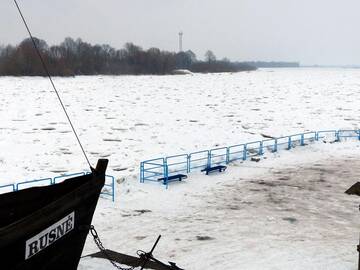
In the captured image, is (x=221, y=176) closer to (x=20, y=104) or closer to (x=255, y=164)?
(x=255, y=164)

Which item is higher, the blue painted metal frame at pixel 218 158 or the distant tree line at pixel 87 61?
the distant tree line at pixel 87 61

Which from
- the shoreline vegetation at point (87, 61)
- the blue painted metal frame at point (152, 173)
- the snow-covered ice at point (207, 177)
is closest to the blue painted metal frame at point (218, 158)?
the snow-covered ice at point (207, 177)

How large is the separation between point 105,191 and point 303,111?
3161 centimetres

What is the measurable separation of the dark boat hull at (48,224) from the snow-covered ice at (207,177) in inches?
120

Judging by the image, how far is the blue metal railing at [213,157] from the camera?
67.7 ft

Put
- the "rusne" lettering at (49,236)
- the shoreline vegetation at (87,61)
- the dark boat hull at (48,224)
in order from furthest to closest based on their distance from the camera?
the shoreline vegetation at (87,61), the "rusne" lettering at (49,236), the dark boat hull at (48,224)

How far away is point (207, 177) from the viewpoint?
20750 mm

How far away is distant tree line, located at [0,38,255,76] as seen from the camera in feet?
295

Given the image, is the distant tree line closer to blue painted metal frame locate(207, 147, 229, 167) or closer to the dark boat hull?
blue painted metal frame locate(207, 147, 229, 167)

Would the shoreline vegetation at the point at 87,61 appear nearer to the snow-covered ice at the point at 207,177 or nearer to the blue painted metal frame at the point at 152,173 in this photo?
the snow-covered ice at the point at 207,177

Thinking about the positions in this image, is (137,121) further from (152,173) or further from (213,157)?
(152,173)

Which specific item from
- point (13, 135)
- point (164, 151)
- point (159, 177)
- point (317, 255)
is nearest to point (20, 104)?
point (13, 135)

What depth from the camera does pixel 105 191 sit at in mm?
17656

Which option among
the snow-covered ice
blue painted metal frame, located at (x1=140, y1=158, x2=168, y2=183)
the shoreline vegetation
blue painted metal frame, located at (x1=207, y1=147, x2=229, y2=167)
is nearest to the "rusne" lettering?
the snow-covered ice
